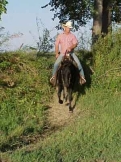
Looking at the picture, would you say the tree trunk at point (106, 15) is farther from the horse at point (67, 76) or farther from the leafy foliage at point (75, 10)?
the horse at point (67, 76)

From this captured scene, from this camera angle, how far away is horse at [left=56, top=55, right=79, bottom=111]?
569 inches

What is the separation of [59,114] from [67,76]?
3.78 ft

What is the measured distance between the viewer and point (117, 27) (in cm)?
1745

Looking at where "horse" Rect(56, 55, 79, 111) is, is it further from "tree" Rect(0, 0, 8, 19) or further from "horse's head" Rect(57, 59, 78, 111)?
"tree" Rect(0, 0, 8, 19)

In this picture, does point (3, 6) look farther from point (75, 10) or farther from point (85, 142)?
point (75, 10)

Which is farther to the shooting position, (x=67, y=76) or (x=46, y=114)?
(x=67, y=76)

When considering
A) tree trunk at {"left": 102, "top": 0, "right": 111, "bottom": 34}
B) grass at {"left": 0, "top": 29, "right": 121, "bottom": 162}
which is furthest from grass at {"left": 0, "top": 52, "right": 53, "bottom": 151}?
tree trunk at {"left": 102, "top": 0, "right": 111, "bottom": 34}

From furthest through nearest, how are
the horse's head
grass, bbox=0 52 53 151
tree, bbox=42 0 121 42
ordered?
tree, bbox=42 0 121 42, the horse's head, grass, bbox=0 52 53 151

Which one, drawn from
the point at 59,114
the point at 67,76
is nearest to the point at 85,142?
the point at 59,114

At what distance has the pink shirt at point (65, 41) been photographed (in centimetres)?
1469

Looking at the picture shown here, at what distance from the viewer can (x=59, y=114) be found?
14.4 meters

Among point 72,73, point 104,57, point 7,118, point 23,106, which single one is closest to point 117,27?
point 104,57

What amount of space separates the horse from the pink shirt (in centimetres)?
31

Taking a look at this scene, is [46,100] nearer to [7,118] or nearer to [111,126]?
[7,118]
